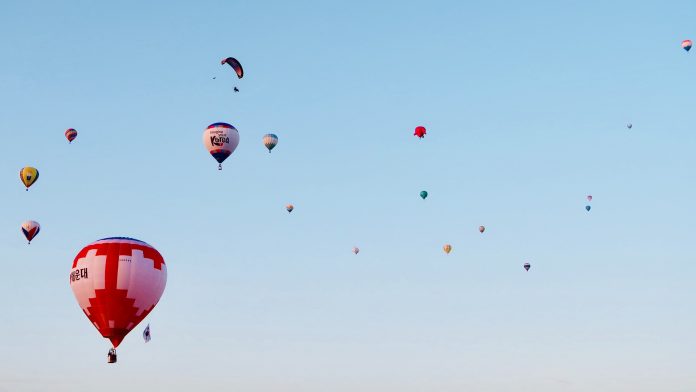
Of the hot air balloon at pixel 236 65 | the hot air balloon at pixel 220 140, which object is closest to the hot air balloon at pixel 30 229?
the hot air balloon at pixel 220 140

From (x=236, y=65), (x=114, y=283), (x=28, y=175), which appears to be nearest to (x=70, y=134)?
(x=28, y=175)

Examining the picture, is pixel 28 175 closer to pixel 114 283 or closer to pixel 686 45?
pixel 114 283

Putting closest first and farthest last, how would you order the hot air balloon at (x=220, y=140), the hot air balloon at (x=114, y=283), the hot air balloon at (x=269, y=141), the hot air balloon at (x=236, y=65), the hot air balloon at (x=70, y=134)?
the hot air balloon at (x=114, y=283)
the hot air balloon at (x=220, y=140)
the hot air balloon at (x=236, y=65)
the hot air balloon at (x=70, y=134)
the hot air balloon at (x=269, y=141)

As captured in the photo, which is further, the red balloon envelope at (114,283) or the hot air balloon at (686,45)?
the hot air balloon at (686,45)

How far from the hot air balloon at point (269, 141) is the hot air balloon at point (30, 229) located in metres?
17.2

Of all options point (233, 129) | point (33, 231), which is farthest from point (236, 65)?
point (33, 231)

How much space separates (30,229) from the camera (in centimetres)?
6341

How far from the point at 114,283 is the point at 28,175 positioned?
955 inches

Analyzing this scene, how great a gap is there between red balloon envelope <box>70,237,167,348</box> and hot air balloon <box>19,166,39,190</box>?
21810mm

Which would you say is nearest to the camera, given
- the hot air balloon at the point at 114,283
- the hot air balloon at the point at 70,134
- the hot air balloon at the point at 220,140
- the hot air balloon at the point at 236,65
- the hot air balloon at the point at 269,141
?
the hot air balloon at the point at 114,283

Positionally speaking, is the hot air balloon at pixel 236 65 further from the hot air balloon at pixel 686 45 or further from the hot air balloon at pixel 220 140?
the hot air balloon at pixel 686 45

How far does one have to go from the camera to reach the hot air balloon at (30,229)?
206 ft

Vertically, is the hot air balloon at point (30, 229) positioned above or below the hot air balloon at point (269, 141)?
below

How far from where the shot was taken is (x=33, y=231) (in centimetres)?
6353
